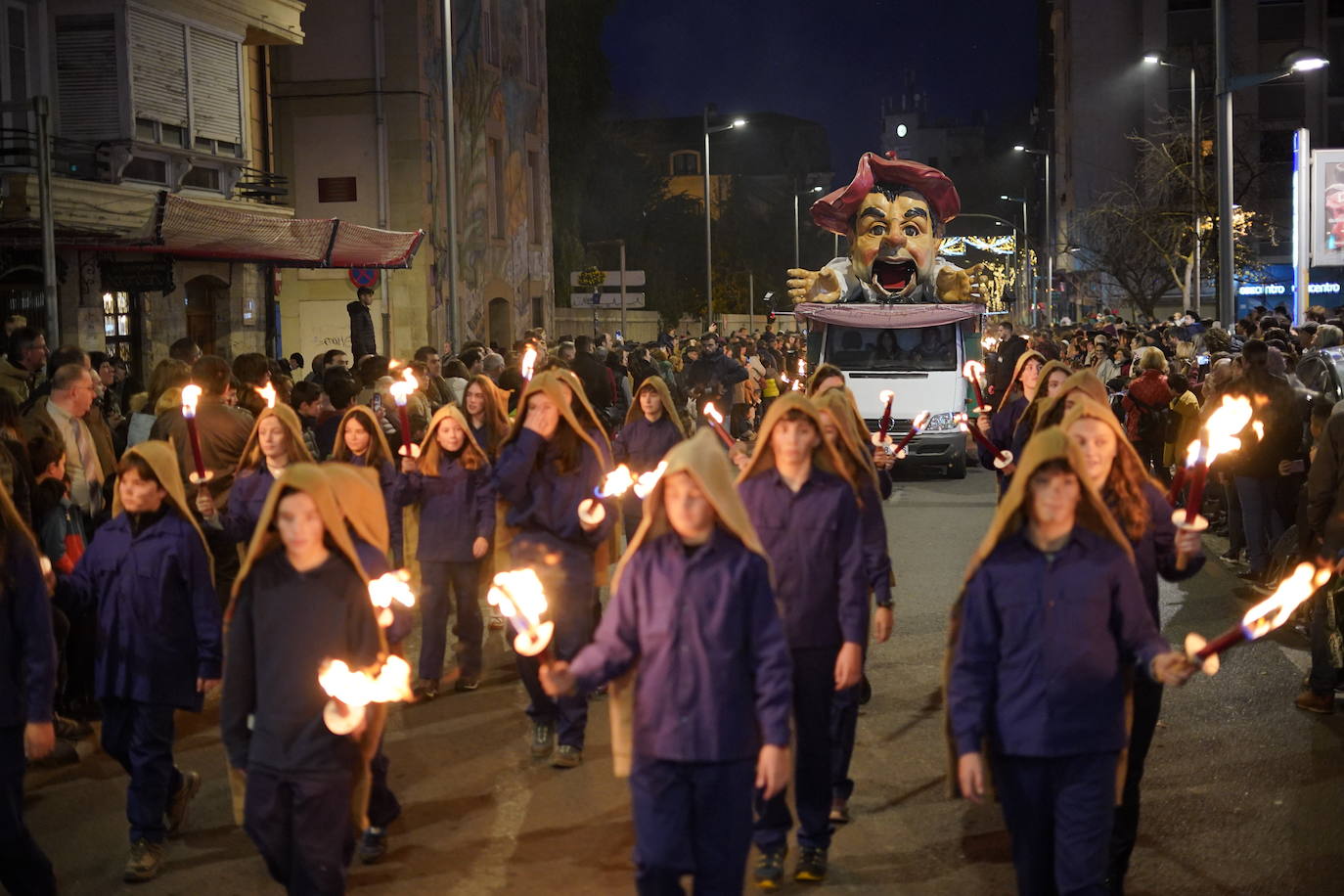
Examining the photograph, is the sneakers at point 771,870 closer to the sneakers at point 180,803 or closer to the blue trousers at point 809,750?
the blue trousers at point 809,750

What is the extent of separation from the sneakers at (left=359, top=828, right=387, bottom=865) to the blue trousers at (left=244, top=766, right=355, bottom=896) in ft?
4.69

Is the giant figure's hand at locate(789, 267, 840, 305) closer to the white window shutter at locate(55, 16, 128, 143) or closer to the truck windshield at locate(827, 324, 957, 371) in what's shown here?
the truck windshield at locate(827, 324, 957, 371)

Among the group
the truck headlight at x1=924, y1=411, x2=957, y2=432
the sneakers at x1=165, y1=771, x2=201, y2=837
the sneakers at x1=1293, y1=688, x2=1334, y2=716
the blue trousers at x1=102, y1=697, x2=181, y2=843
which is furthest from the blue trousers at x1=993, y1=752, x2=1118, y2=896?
the truck headlight at x1=924, y1=411, x2=957, y2=432

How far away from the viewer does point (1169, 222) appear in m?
45.1

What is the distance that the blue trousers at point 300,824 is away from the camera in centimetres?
524

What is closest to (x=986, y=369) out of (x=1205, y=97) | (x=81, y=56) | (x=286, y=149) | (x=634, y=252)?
(x=81, y=56)

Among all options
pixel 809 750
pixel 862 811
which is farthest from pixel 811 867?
pixel 862 811

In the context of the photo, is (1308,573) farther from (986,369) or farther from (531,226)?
(531,226)

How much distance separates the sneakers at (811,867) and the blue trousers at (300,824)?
1.91 metres

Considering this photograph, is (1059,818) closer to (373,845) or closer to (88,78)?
(373,845)

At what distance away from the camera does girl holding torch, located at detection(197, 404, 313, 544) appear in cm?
793

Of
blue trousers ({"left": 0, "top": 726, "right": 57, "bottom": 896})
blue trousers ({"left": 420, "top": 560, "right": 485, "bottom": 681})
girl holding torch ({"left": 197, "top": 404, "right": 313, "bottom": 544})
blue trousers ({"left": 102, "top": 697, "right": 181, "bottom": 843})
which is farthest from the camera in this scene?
blue trousers ({"left": 420, "top": 560, "right": 485, "bottom": 681})

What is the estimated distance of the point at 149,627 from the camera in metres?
6.55

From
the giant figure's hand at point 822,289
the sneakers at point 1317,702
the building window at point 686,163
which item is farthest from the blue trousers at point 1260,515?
the building window at point 686,163
